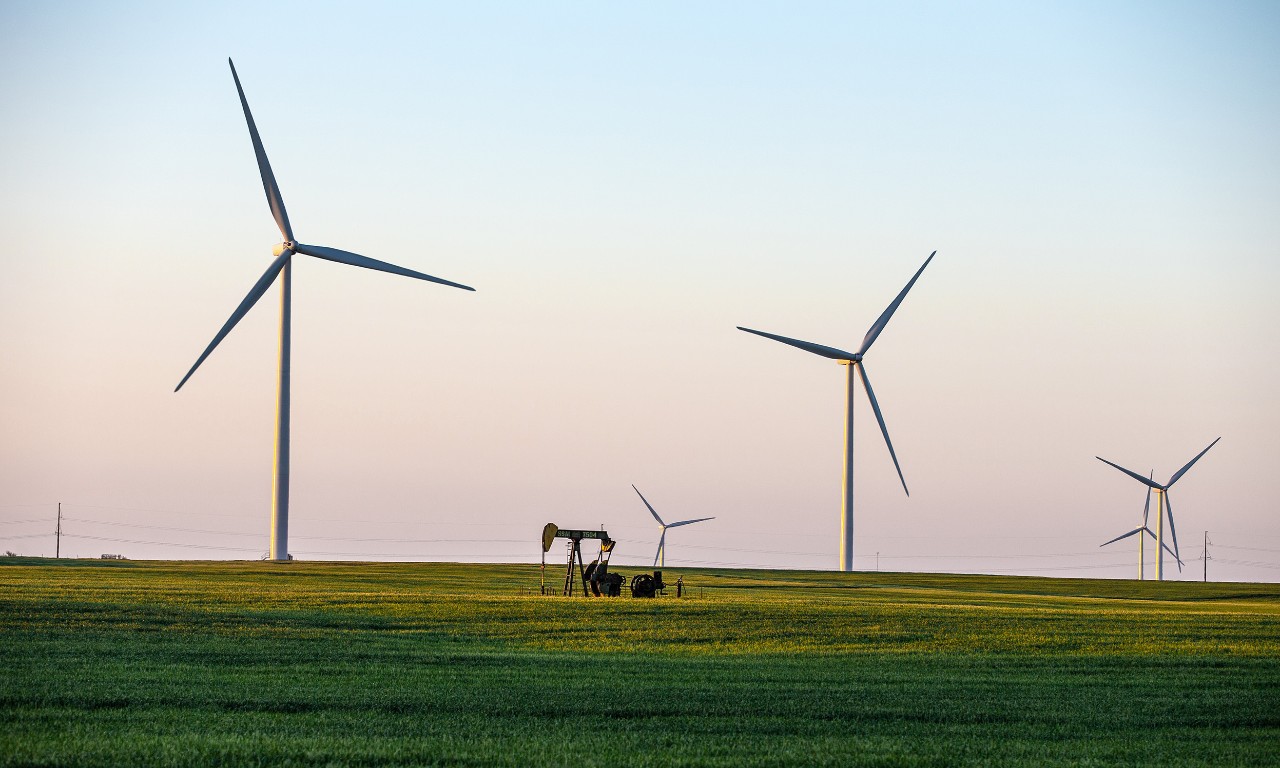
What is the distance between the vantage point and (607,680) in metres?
31.6

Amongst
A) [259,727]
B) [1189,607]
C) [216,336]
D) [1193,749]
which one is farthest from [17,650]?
[1189,607]

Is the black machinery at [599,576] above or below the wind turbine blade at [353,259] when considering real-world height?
below

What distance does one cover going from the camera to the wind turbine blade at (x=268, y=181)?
266ft

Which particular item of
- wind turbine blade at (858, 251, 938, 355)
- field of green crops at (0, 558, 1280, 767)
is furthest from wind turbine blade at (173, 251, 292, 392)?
wind turbine blade at (858, 251, 938, 355)

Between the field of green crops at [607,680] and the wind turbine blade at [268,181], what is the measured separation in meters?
30.6

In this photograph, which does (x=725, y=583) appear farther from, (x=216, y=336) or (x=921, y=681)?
(x=921, y=681)

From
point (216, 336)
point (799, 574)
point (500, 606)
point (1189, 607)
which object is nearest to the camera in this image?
point (500, 606)

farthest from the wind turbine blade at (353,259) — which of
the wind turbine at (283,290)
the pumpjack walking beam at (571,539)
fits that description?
the pumpjack walking beam at (571,539)

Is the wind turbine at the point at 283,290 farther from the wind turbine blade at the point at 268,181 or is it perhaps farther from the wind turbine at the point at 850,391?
the wind turbine at the point at 850,391

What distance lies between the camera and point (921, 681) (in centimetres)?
3312

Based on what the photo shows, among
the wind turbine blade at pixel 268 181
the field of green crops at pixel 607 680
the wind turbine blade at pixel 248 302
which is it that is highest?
the wind turbine blade at pixel 268 181

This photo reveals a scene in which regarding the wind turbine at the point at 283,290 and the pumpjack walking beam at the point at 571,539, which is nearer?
the pumpjack walking beam at the point at 571,539

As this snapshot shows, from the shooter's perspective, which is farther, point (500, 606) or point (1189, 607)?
point (1189, 607)

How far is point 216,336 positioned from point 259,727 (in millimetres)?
59716
